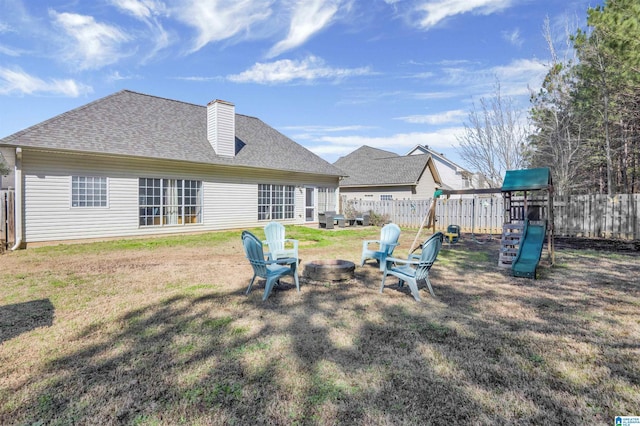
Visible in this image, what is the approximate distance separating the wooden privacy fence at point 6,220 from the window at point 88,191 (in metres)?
1.54

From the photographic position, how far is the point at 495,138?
1681cm

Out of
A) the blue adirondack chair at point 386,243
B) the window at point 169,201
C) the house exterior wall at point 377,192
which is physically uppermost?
the house exterior wall at point 377,192

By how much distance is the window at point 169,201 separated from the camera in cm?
1241

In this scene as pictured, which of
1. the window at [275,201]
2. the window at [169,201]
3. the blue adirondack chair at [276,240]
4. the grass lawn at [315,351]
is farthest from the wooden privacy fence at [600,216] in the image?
the window at [169,201]

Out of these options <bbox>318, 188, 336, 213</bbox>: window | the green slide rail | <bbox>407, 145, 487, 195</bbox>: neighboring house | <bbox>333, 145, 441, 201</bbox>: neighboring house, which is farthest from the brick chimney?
<bbox>407, 145, 487, 195</bbox>: neighboring house

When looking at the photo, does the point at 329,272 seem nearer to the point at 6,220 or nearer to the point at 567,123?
the point at 6,220

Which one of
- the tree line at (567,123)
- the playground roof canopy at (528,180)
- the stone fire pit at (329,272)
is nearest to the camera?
the stone fire pit at (329,272)

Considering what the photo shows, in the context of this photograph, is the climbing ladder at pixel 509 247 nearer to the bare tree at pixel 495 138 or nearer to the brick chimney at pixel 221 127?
the bare tree at pixel 495 138

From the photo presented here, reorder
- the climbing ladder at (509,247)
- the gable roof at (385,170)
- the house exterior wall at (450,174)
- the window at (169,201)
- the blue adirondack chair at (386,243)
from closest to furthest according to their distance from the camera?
the blue adirondack chair at (386,243), the climbing ladder at (509,247), the window at (169,201), the gable roof at (385,170), the house exterior wall at (450,174)

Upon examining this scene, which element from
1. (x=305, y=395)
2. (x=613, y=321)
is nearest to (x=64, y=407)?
(x=305, y=395)

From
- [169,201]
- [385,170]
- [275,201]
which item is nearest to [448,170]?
[385,170]

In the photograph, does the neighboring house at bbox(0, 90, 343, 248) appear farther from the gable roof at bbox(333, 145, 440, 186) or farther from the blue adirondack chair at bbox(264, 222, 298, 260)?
the blue adirondack chair at bbox(264, 222, 298, 260)

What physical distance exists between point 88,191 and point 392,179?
18.7m

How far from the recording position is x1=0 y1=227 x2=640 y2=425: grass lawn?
7.89 ft
